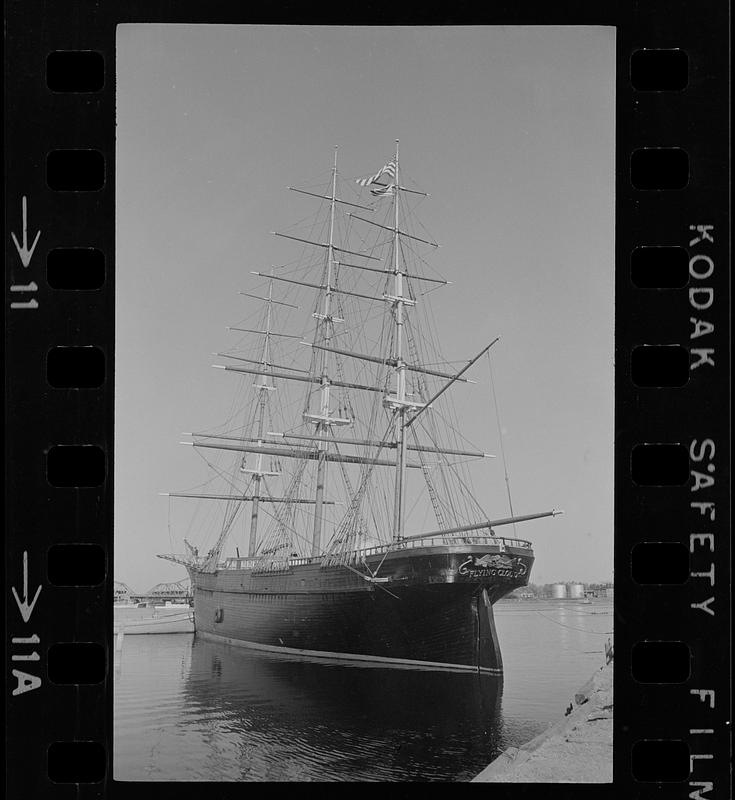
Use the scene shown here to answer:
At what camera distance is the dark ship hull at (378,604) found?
7594 mm

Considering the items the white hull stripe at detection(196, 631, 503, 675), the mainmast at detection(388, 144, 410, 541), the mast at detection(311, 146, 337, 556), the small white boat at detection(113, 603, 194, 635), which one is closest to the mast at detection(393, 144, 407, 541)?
the mainmast at detection(388, 144, 410, 541)

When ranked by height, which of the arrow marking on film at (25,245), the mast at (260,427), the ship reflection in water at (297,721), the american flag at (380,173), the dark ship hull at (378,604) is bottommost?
the ship reflection in water at (297,721)

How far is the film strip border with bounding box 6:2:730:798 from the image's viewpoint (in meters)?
5.20

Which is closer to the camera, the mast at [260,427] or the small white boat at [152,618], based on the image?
the small white boat at [152,618]

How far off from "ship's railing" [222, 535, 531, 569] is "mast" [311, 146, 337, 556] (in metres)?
0.29

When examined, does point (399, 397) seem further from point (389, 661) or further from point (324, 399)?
point (389, 661)

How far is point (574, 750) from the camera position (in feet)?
18.7

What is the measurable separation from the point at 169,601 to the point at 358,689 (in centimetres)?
143
